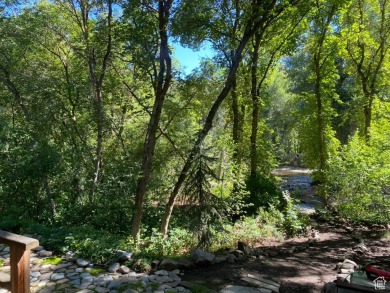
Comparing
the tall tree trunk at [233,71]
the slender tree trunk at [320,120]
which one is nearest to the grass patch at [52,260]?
the tall tree trunk at [233,71]

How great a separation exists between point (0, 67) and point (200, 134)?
19.8 ft

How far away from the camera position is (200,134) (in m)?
6.29

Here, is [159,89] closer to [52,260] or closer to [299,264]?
[52,260]

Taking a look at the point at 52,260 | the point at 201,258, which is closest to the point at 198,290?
the point at 201,258

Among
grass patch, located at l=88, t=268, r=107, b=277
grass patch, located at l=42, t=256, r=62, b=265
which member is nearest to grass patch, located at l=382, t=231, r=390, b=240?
grass patch, located at l=88, t=268, r=107, b=277

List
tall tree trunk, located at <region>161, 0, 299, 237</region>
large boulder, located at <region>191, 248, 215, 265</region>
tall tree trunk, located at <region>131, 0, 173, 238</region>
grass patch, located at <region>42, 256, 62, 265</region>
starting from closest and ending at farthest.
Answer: grass patch, located at <region>42, 256, 62, 265</region>, large boulder, located at <region>191, 248, 215, 265</region>, tall tree trunk, located at <region>161, 0, 299, 237</region>, tall tree trunk, located at <region>131, 0, 173, 238</region>

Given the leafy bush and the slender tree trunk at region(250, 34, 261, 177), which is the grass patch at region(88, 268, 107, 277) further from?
the slender tree trunk at region(250, 34, 261, 177)

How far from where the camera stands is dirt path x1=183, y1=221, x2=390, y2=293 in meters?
4.92

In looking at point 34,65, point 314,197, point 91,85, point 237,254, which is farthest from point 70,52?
point 314,197

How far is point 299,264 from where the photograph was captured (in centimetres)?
627

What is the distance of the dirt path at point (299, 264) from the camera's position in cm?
492

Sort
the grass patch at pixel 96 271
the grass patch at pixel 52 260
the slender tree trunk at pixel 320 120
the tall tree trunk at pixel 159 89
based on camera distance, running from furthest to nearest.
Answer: the slender tree trunk at pixel 320 120
the tall tree trunk at pixel 159 89
the grass patch at pixel 52 260
the grass patch at pixel 96 271

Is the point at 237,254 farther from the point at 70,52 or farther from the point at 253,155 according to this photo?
the point at 70,52

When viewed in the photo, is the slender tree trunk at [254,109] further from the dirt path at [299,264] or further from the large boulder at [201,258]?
the large boulder at [201,258]
